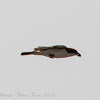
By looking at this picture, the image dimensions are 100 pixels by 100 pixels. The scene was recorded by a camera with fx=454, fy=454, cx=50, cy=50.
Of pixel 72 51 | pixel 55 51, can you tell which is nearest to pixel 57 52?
pixel 55 51

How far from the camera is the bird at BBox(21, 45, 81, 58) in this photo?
13.2m

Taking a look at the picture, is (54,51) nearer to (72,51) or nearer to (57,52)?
(57,52)

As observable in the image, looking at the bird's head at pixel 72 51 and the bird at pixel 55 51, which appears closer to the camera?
the bird at pixel 55 51

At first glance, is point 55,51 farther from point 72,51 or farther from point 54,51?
point 72,51

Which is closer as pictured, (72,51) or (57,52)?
(57,52)

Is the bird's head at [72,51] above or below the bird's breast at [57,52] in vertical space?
above

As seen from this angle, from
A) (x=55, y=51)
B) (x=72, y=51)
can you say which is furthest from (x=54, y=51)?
(x=72, y=51)

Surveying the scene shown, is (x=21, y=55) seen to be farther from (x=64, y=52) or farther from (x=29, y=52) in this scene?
(x=64, y=52)

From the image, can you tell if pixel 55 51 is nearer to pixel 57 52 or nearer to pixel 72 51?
pixel 57 52

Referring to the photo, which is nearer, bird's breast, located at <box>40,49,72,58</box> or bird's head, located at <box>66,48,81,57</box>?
bird's breast, located at <box>40,49,72,58</box>

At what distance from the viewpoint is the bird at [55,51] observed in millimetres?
13180

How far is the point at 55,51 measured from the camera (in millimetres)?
13242

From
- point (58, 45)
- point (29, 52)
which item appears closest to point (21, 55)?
point (29, 52)

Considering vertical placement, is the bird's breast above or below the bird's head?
below
